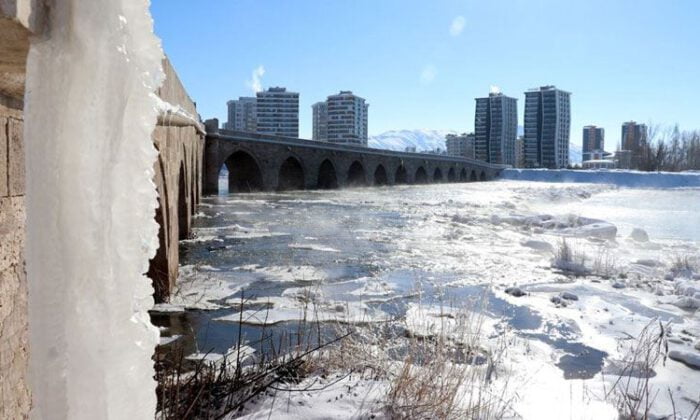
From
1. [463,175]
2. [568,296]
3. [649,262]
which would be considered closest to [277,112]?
[463,175]

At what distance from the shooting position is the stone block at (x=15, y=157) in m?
1.60

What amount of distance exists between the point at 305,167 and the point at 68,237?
29.4 m

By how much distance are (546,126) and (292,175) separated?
75079 mm

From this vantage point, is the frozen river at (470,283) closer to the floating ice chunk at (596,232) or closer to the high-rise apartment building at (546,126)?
the floating ice chunk at (596,232)

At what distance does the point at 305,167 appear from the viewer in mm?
30328

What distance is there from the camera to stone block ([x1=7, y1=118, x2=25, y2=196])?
1.60 metres

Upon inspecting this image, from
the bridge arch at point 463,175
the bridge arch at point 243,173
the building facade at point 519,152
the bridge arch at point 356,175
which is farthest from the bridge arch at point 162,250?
the building facade at point 519,152

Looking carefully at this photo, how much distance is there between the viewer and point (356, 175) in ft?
128

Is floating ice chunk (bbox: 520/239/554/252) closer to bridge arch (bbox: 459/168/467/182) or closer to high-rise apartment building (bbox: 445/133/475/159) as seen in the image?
bridge arch (bbox: 459/168/467/182)

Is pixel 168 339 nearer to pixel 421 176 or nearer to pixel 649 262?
pixel 649 262

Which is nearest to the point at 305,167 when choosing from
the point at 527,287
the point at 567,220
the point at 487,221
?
the point at 487,221

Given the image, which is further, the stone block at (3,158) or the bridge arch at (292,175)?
the bridge arch at (292,175)

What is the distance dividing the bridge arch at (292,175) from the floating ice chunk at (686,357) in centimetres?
2637

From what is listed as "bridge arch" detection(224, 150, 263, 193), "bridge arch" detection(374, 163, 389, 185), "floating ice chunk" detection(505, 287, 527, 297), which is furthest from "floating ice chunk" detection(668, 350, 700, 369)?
"bridge arch" detection(374, 163, 389, 185)
